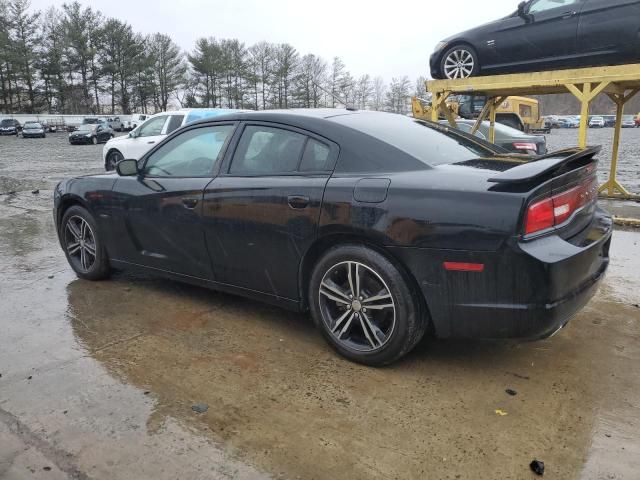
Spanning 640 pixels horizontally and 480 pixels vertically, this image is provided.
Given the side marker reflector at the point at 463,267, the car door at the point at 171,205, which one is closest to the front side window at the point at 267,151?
the car door at the point at 171,205

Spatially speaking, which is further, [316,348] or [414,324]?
[316,348]

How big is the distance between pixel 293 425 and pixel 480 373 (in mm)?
1155

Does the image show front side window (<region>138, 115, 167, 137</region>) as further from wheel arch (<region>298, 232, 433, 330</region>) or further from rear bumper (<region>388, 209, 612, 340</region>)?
rear bumper (<region>388, 209, 612, 340</region>)

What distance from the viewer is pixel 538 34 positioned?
8.64 m

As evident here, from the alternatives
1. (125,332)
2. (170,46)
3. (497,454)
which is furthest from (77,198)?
(170,46)

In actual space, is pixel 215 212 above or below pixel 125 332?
above

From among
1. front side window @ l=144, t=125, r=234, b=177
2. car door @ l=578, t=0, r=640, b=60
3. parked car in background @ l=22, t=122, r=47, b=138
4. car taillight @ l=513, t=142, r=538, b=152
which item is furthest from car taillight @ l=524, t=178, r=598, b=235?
parked car in background @ l=22, t=122, r=47, b=138

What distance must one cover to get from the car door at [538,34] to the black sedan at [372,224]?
222 inches

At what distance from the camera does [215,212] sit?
3.68m

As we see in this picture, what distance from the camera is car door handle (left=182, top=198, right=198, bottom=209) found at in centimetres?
380

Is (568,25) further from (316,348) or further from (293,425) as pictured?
(293,425)

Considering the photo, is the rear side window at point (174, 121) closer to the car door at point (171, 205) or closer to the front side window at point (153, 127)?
the front side window at point (153, 127)

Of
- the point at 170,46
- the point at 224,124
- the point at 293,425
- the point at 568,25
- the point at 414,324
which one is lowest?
the point at 293,425

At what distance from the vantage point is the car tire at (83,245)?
15.3ft
